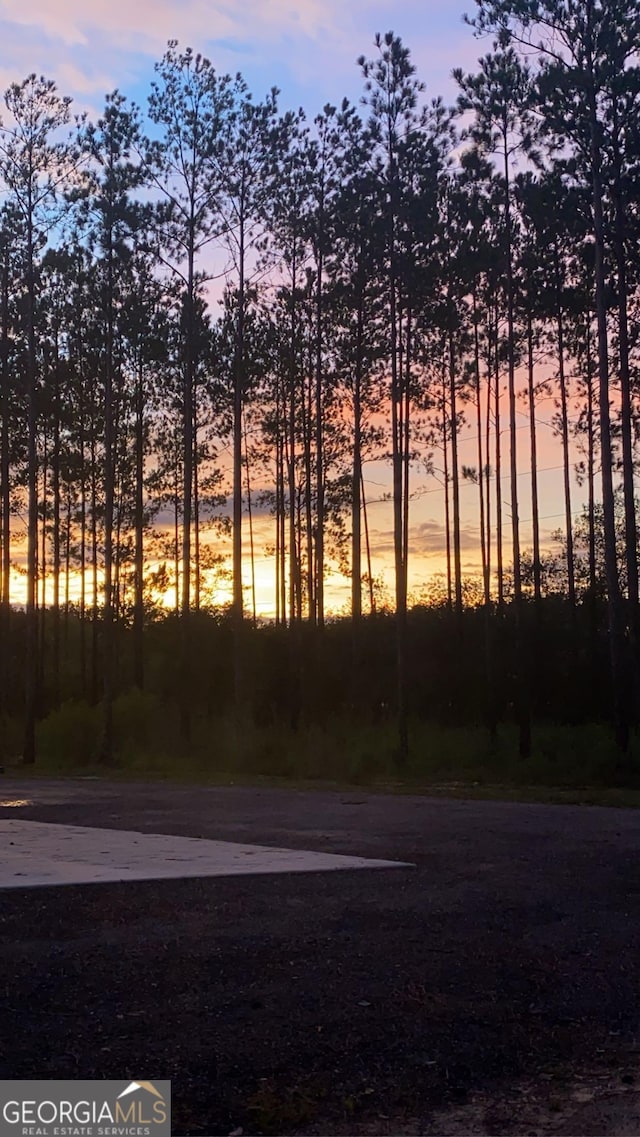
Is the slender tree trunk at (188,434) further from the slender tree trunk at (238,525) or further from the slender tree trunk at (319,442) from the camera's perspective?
the slender tree trunk at (319,442)

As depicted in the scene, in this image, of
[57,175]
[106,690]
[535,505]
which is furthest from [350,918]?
[535,505]

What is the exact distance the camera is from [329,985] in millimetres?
5367

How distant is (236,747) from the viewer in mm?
27359

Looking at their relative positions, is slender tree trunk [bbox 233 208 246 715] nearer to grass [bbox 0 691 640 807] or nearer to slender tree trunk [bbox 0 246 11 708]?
grass [bbox 0 691 640 807]

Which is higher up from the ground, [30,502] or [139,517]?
[139,517]

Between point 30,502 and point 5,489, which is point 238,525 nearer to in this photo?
point 30,502

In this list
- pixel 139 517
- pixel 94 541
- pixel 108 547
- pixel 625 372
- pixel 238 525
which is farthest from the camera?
pixel 94 541

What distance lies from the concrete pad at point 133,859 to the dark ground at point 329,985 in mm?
367

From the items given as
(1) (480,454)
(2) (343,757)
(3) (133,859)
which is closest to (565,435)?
(1) (480,454)

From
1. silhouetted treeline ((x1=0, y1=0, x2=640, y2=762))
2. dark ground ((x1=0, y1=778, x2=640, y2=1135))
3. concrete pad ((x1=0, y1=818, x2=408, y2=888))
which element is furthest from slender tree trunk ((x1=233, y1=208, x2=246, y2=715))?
dark ground ((x1=0, y1=778, x2=640, y2=1135))

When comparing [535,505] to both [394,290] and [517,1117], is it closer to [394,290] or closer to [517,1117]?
[394,290]

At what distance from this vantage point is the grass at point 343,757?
68.5 feet

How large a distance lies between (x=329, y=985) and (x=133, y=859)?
4.10m

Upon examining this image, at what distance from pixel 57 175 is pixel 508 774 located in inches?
704
